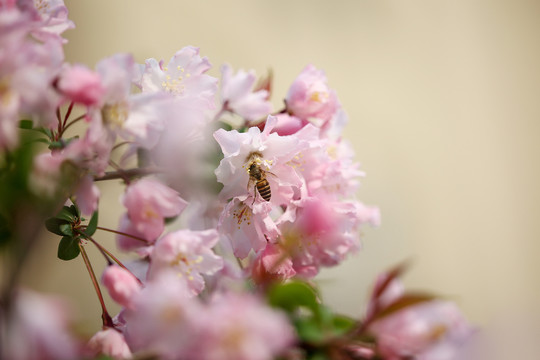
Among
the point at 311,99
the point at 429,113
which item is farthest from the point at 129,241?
the point at 429,113

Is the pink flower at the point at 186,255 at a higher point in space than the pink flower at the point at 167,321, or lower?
higher

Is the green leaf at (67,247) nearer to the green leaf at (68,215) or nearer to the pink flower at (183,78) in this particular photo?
the green leaf at (68,215)

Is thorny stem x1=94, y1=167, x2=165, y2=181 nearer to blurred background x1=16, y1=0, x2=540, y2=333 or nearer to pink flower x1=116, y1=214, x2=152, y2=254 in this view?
pink flower x1=116, y1=214, x2=152, y2=254

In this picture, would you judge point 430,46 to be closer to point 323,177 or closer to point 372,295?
point 323,177

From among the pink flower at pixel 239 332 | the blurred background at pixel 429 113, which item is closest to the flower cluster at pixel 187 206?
the pink flower at pixel 239 332

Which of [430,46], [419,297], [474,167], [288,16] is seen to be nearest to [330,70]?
[288,16]
